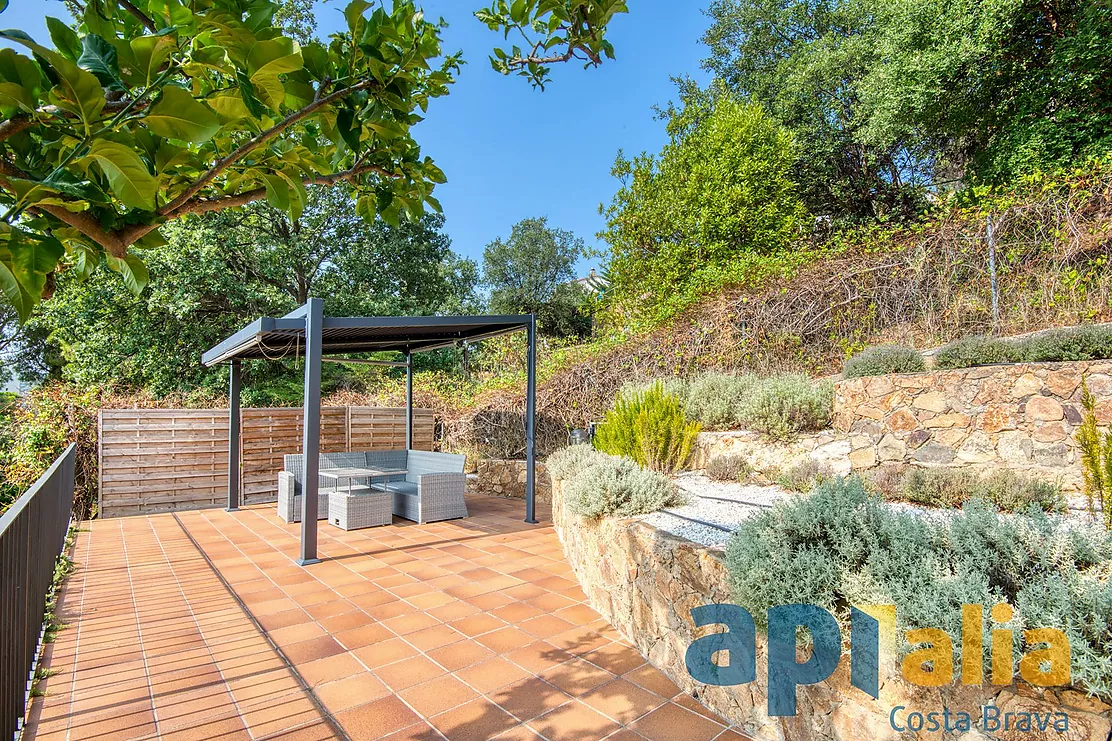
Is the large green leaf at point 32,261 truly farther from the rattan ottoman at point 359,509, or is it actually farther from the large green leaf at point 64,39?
the rattan ottoman at point 359,509

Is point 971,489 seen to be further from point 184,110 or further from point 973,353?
point 184,110

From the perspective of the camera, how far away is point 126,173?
2.68 ft

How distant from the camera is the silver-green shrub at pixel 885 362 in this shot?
18.3 ft

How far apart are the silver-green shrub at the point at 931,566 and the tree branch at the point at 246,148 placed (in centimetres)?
250

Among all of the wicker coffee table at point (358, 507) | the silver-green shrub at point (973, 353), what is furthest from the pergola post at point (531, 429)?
the silver-green shrub at point (973, 353)

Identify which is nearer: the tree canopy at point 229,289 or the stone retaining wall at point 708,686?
the stone retaining wall at point 708,686

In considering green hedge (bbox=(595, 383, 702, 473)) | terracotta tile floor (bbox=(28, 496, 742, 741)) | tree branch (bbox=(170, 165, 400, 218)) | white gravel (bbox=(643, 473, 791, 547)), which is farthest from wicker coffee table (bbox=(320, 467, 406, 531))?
tree branch (bbox=(170, 165, 400, 218))

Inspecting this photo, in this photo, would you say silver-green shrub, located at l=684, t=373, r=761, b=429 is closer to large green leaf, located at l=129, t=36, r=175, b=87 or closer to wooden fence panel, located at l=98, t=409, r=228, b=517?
large green leaf, located at l=129, t=36, r=175, b=87

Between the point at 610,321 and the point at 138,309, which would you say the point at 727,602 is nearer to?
the point at 610,321

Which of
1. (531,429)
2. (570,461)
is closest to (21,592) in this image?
(570,461)

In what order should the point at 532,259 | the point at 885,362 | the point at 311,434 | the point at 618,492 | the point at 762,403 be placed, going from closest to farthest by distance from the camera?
the point at 618,492, the point at 311,434, the point at 885,362, the point at 762,403, the point at 532,259

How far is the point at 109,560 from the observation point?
5.47 metres

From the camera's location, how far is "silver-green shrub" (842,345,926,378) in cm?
557

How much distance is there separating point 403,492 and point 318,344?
2.63 meters
